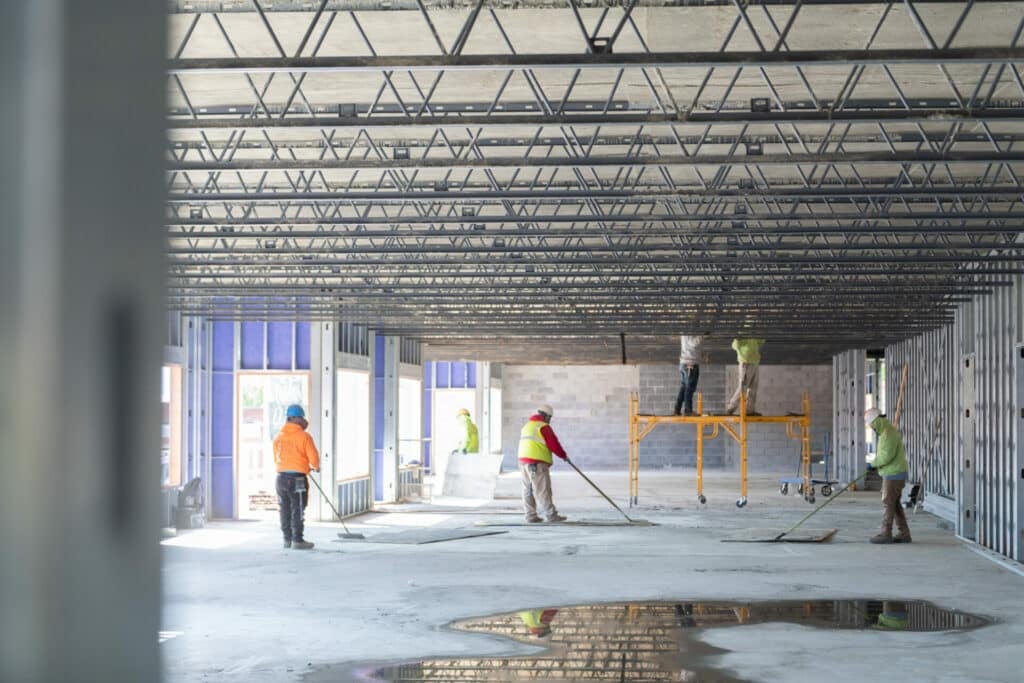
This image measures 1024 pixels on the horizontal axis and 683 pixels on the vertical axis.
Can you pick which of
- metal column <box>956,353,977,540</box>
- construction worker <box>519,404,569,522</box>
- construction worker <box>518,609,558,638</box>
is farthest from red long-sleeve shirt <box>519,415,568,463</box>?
construction worker <box>518,609,558,638</box>

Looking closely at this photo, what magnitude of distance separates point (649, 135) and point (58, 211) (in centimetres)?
1632

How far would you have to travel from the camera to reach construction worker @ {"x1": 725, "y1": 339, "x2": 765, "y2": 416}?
33.5 m

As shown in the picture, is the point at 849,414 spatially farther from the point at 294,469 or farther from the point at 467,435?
the point at 294,469

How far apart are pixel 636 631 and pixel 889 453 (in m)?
10.7

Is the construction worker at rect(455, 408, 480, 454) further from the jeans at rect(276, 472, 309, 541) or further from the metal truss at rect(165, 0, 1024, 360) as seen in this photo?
the jeans at rect(276, 472, 309, 541)

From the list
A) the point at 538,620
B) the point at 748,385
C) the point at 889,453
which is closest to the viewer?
the point at 538,620

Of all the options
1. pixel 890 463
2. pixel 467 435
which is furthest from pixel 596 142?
pixel 467 435

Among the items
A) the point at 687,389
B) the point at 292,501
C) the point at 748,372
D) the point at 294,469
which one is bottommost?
the point at 292,501

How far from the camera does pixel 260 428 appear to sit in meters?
30.0

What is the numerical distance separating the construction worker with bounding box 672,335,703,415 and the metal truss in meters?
4.49

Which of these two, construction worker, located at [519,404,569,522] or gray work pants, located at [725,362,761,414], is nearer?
construction worker, located at [519,404,569,522]

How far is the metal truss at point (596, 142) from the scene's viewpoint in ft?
40.0

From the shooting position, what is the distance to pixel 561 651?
12.4 meters

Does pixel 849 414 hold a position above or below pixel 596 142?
below
